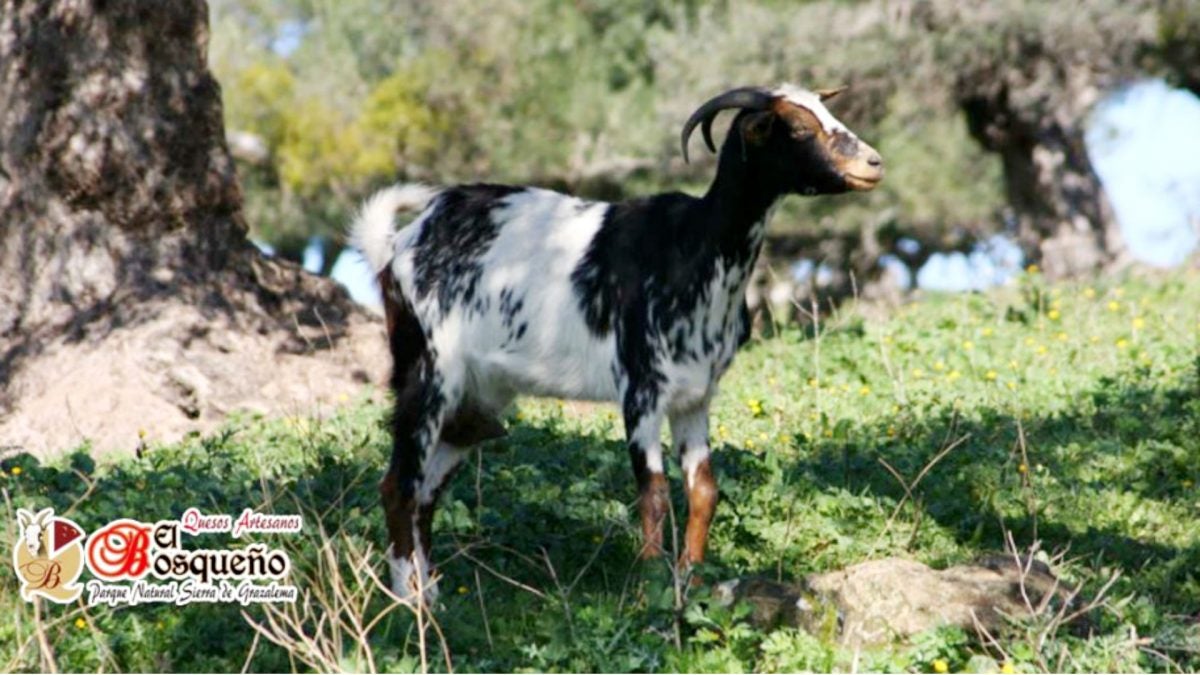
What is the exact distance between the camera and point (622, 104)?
29406mm

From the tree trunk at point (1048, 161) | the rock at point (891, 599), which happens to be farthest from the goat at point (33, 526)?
the tree trunk at point (1048, 161)

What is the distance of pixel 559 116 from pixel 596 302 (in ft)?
75.4

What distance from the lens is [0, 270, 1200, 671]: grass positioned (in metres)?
6.79

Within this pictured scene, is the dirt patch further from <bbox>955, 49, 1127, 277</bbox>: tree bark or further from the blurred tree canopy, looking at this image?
the blurred tree canopy

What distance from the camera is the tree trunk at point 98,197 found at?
12.1 m

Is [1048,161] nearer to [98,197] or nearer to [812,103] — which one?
[98,197]

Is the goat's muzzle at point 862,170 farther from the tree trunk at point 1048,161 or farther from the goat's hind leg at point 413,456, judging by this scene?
the tree trunk at point 1048,161

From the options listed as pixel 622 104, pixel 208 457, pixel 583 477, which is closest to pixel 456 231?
pixel 583 477

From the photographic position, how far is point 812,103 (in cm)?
784

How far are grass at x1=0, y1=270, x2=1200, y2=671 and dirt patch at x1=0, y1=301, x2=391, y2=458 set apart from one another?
1.51ft

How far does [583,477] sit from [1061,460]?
2.46 metres

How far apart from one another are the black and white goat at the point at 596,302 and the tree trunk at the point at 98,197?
146 inches

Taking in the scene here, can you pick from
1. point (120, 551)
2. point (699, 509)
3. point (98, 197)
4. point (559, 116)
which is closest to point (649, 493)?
point (699, 509)

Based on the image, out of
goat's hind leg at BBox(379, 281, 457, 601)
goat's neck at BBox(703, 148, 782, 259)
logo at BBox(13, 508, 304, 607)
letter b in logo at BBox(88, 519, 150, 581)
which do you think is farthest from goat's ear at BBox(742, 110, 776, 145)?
letter b in logo at BBox(88, 519, 150, 581)
